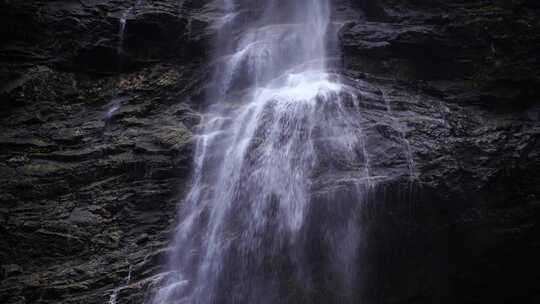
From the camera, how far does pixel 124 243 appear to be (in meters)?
6.91

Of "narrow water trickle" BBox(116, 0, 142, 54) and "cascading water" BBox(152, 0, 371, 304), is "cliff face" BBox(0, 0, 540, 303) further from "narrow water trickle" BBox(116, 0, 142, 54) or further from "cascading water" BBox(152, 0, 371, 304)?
"cascading water" BBox(152, 0, 371, 304)

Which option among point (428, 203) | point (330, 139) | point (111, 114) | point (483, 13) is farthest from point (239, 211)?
point (483, 13)

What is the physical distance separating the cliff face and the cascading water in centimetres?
33

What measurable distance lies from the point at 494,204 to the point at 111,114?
7.26 meters

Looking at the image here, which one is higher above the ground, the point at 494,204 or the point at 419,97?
the point at 419,97

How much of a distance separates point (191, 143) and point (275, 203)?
2.19 meters

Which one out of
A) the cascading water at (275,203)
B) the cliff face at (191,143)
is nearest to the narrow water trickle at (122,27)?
the cliff face at (191,143)

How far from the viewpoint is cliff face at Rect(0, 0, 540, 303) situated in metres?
6.63

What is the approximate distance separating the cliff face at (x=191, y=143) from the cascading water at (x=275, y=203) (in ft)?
1.08

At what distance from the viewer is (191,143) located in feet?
26.1

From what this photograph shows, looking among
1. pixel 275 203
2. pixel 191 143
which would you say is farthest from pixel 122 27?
pixel 275 203

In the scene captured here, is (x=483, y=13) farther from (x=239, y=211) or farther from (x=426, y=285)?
(x=239, y=211)

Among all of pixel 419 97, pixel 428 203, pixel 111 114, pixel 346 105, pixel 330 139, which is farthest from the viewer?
pixel 111 114

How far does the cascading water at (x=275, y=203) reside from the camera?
639cm
